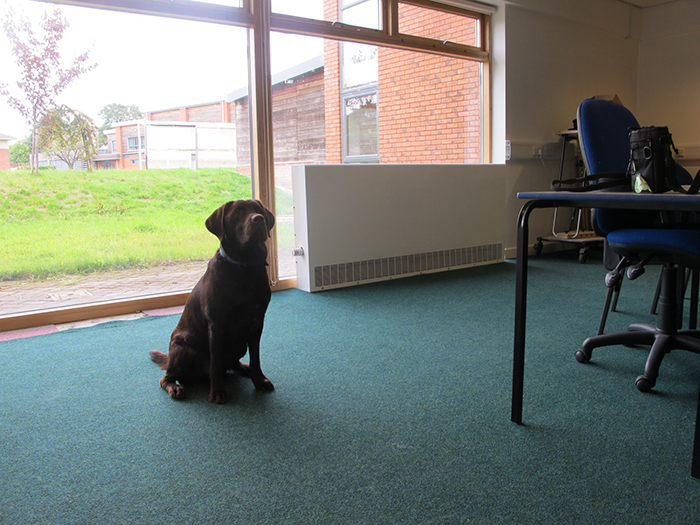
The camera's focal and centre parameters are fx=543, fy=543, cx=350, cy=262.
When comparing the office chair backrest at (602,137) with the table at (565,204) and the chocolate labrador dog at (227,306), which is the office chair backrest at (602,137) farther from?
the chocolate labrador dog at (227,306)

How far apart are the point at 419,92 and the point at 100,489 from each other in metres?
3.92

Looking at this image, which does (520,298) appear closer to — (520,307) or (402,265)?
(520,307)

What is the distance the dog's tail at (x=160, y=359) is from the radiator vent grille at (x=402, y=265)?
1580mm

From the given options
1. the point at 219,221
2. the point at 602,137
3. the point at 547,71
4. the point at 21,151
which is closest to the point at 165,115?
the point at 21,151

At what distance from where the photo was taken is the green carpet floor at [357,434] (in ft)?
4.14

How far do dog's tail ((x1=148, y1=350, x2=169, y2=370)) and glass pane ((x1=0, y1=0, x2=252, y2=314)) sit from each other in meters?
1.15

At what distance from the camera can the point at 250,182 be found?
369 centimetres

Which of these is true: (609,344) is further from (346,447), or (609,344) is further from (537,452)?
(346,447)

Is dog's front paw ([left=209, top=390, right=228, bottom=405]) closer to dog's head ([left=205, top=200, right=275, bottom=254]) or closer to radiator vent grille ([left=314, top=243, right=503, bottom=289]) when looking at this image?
dog's head ([left=205, top=200, right=275, bottom=254])

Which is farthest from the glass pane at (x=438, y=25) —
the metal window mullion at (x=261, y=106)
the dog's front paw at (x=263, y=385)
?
the dog's front paw at (x=263, y=385)

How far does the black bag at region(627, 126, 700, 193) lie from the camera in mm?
1509

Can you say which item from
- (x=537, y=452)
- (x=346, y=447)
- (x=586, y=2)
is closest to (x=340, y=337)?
(x=346, y=447)

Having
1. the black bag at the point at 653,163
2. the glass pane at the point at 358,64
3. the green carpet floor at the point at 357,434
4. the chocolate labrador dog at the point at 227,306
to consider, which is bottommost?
the green carpet floor at the point at 357,434

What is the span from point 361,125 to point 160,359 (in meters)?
2.57
